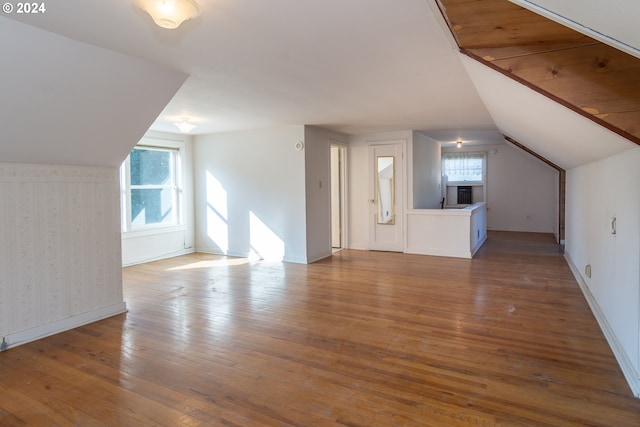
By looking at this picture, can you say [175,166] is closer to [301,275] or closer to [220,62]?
[301,275]

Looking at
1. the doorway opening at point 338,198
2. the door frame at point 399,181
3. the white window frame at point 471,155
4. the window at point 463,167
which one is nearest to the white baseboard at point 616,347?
the door frame at point 399,181

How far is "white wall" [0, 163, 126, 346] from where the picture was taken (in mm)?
3000

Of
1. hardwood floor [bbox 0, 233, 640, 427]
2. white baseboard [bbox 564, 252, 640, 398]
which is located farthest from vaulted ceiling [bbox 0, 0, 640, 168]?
hardwood floor [bbox 0, 233, 640, 427]

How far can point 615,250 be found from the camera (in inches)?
112

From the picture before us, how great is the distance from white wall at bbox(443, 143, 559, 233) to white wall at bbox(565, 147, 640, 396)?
17.1ft

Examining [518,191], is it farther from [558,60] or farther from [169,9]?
[169,9]

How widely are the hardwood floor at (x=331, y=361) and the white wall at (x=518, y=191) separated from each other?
5308 mm

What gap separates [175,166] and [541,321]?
6218 mm

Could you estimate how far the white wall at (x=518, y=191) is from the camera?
9.14 metres

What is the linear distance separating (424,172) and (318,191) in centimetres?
264

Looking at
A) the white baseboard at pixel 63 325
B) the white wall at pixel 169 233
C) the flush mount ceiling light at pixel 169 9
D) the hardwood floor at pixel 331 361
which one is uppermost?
the flush mount ceiling light at pixel 169 9

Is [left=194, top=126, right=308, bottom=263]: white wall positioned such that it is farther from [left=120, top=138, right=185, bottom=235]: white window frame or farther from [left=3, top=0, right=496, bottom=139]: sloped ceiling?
[left=3, top=0, right=496, bottom=139]: sloped ceiling

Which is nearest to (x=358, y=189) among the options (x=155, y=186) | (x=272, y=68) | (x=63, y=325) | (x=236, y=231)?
(x=236, y=231)

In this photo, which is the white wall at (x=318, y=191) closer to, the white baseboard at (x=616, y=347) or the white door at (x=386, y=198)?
the white door at (x=386, y=198)
